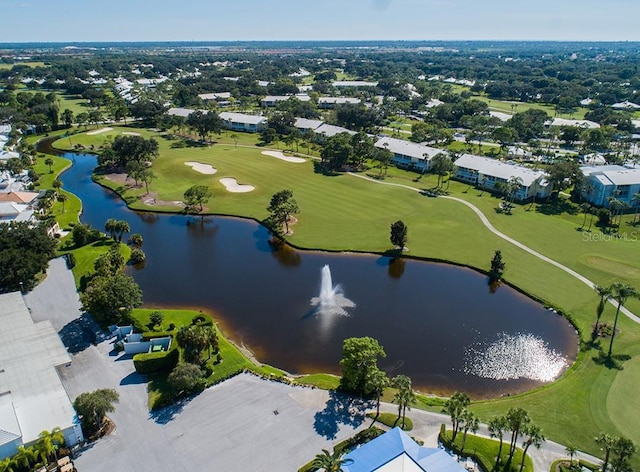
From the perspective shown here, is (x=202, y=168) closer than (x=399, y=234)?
No

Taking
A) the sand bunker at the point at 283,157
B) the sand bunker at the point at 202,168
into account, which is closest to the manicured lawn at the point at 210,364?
the sand bunker at the point at 202,168

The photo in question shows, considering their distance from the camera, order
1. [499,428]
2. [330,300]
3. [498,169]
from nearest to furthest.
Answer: [499,428] → [330,300] → [498,169]

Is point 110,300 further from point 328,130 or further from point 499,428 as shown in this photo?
point 328,130

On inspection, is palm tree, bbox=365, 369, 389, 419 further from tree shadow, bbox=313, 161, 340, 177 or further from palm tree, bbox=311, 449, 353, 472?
tree shadow, bbox=313, 161, 340, 177

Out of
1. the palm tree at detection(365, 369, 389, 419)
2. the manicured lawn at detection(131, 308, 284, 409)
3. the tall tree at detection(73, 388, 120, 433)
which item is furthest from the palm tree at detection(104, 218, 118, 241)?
the palm tree at detection(365, 369, 389, 419)

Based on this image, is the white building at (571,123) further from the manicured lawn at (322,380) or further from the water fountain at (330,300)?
the manicured lawn at (322,380)

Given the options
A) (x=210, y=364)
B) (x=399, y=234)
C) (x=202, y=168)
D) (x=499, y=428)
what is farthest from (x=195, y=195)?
(x=499, y=428)
